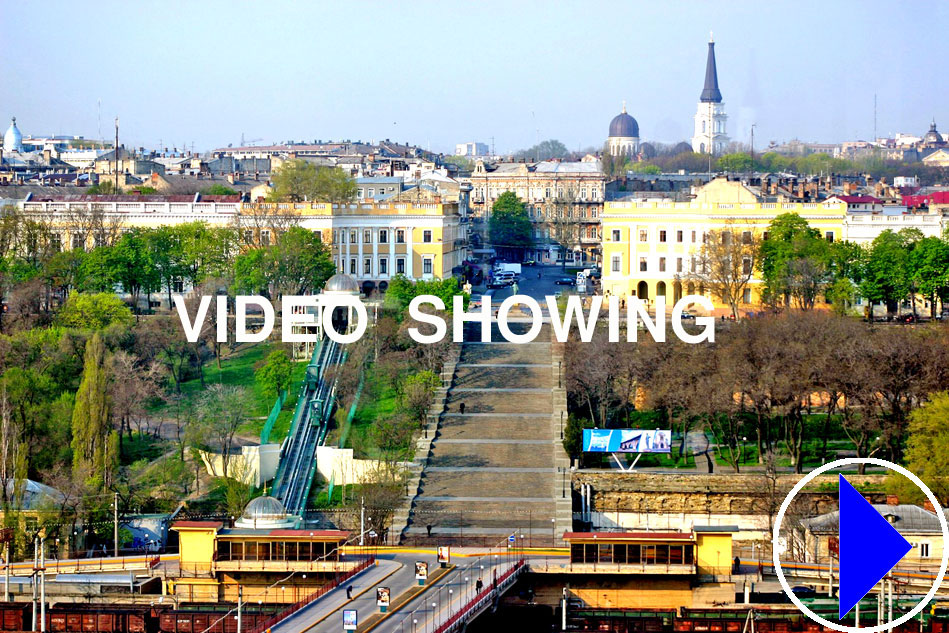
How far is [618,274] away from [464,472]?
3022cm

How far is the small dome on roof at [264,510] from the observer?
44.1 metres

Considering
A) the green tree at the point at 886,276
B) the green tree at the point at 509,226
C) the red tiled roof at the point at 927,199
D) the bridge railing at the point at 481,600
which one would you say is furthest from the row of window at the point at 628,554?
the green tree at the point at 509,226

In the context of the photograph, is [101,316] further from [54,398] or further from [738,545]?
[738,545]

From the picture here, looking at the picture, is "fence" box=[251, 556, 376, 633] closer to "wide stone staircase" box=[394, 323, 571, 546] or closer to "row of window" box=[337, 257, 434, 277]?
"wide stone staircase" box=[394, 323, 571, 546]

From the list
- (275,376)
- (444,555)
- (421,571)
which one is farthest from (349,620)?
(275,376)

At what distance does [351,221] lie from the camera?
270 ft

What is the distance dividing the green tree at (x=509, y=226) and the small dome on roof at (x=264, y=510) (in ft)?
225

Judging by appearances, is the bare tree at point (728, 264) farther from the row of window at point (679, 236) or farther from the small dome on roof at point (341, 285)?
the small dome on roof at point (341, 285)

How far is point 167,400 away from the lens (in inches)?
2347

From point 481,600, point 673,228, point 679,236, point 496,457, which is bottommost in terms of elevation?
point 481,600

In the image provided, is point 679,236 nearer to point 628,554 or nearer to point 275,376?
A: point 275,376

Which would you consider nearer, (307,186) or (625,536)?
(625,536)

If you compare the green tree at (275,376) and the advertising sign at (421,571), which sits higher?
the green tree at (275,376)

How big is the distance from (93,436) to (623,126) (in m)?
141
